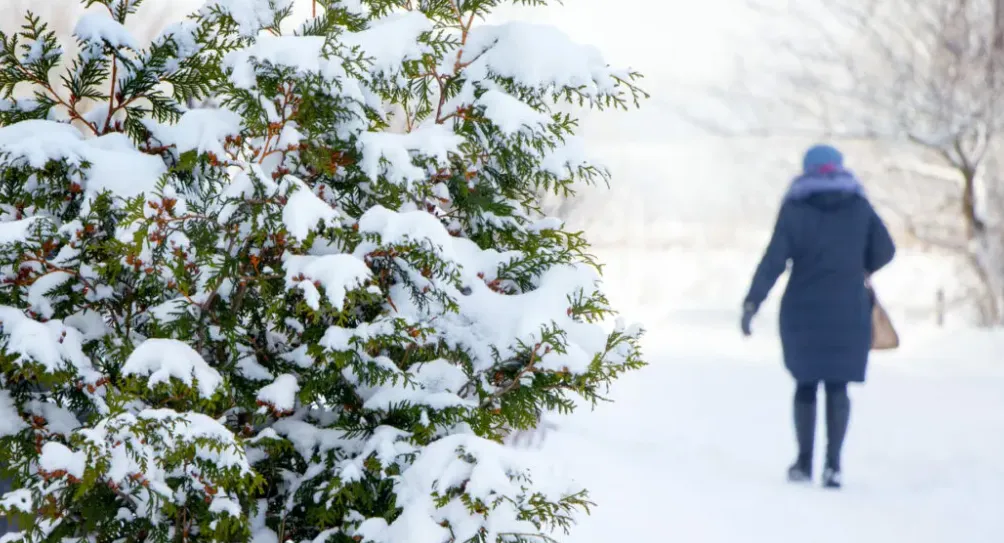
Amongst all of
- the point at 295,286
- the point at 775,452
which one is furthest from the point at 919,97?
the point at 295,286

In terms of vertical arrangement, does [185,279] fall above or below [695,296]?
above

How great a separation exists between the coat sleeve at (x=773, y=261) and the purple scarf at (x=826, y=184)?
0.13 metres

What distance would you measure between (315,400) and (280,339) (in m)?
0.23

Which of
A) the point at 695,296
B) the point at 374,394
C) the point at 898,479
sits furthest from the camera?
the point at 695,296

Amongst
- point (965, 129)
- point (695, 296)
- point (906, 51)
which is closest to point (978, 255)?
point (965, 129)

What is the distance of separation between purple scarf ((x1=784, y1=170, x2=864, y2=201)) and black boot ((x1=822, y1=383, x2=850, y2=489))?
3.72ft

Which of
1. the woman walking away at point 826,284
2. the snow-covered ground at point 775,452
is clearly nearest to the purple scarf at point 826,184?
the woman walking away at point 826,284

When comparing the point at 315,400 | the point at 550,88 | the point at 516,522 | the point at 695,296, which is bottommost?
the point at 695,296

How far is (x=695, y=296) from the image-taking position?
2353 centimetres

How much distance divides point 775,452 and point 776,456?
18 centimetres

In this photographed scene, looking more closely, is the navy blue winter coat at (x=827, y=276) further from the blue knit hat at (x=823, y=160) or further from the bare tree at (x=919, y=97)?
the bare tree at (x=919, y=97)

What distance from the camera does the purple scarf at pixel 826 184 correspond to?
5.91m

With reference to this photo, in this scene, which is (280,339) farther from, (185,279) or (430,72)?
(430,72)

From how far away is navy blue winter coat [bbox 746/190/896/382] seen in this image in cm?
585
